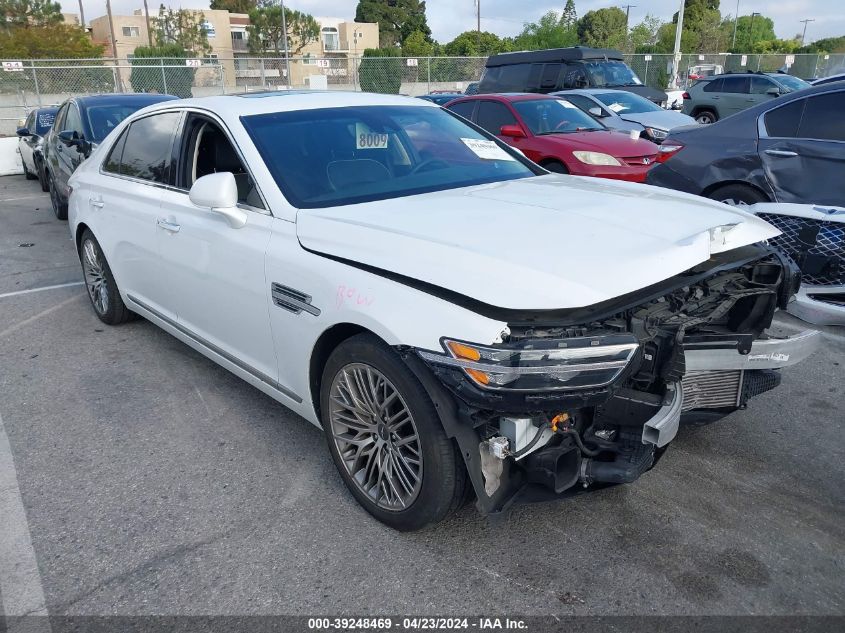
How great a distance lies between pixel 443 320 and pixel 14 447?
2.68m

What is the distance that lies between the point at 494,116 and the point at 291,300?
7744 millimetres

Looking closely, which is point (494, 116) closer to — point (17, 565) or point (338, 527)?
point (338, 527)

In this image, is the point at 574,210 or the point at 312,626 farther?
the point at 574,210

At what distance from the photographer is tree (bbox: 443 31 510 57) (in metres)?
62.0

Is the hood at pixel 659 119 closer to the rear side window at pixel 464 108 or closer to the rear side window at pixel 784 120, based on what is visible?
the rear side window at pixel 464 108

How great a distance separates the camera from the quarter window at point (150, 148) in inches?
167

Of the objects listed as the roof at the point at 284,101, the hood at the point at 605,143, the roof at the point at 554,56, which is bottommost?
the hood at the point at 605,143

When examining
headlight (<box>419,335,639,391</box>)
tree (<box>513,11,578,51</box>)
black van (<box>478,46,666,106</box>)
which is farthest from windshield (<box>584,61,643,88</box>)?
tree (<box>513,11,578,51</box>)

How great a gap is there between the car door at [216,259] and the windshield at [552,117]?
627cm

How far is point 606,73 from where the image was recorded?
16062 millimetres

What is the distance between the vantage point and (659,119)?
12.8 metres

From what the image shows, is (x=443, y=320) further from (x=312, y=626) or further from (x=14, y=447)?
(x=14, y=447)

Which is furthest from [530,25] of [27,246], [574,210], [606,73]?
[574,210]

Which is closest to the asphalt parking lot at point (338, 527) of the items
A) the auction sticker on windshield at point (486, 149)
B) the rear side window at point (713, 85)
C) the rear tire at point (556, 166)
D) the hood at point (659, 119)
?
the auction sticker on windshield at point (486, 149)
